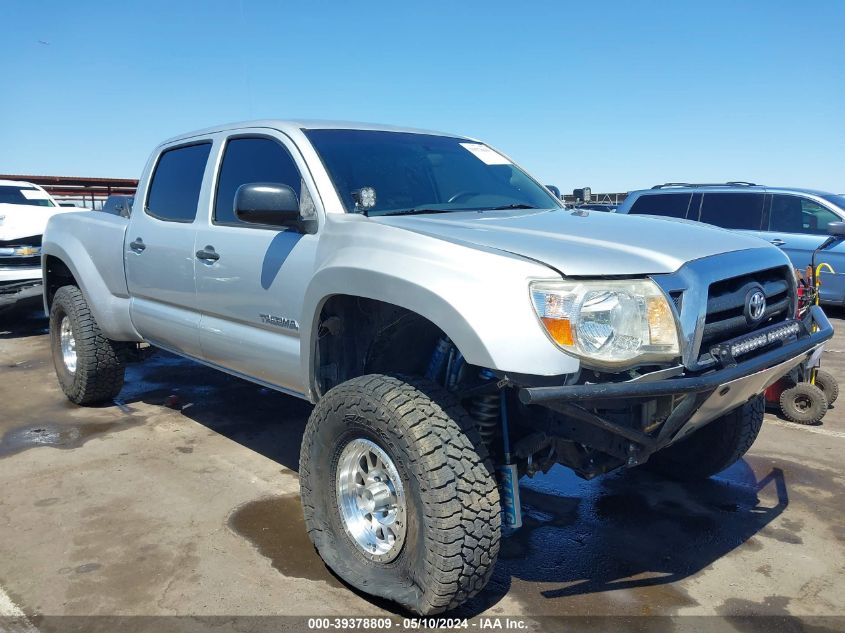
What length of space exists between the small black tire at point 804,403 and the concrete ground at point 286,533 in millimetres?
88

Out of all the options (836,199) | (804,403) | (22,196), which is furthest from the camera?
(22,196)

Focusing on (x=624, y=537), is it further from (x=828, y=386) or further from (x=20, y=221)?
(x=20, y=221)

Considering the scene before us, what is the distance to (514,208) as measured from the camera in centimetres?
375

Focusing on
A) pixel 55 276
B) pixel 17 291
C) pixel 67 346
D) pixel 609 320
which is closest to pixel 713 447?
pixel 609 320

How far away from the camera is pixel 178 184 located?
14.5 ft

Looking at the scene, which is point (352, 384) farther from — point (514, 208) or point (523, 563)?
point (514, 208)

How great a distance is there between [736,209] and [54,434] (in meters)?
8.50

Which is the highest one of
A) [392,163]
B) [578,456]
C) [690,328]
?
[392,163]

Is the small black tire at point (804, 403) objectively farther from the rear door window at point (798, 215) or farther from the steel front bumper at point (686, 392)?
the rear door window at point (798, 215)

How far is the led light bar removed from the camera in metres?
2.52

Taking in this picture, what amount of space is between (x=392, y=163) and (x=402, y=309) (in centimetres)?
105

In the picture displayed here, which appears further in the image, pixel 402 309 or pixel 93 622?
pixel 402 309

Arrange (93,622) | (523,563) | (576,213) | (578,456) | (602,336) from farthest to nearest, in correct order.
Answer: (576,213)
(523,563)
(578,456)
(93,622)
(602,336)

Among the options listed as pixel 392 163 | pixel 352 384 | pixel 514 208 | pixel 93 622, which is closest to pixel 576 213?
pixel 514 208
